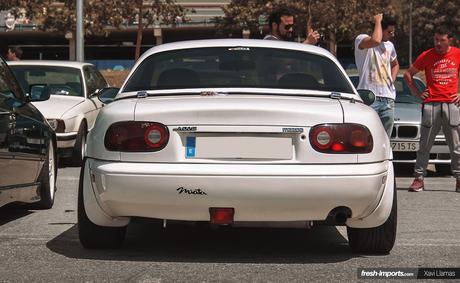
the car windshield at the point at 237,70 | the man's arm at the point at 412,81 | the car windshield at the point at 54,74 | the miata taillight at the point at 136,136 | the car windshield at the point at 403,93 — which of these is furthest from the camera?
the car windshield at the point at 54,74

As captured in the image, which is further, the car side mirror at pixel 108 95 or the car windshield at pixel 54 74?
the car windshield at pixel 54 74

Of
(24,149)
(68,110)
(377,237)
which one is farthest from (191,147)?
(68,110)

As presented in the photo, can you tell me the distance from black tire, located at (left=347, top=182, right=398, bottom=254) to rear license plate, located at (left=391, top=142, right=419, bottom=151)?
17.2ft

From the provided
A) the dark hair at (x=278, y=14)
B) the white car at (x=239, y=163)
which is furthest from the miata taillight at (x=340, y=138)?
the dark hair at (x=278, y=14)

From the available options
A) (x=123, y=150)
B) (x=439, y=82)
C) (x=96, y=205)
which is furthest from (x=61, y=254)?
(x=439, y=82)

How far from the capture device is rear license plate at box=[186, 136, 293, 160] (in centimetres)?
515

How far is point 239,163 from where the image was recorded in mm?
5141

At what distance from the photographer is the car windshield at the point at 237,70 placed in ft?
19.6

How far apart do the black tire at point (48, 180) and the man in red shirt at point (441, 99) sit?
3.85 meters

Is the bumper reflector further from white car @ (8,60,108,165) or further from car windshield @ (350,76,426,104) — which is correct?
car windshield @ (350,76,426,104)

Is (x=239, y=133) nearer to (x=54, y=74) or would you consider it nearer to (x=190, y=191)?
(x=190, y=191)

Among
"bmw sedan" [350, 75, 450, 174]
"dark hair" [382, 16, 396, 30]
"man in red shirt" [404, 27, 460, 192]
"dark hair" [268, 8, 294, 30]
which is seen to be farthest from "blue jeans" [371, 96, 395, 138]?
"bmw sedan" [350, 75, 450, 174]

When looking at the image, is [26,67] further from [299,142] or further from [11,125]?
[299,142]

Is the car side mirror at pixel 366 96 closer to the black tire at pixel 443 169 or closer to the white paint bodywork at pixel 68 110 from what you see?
the black tire at pixel 443 169
